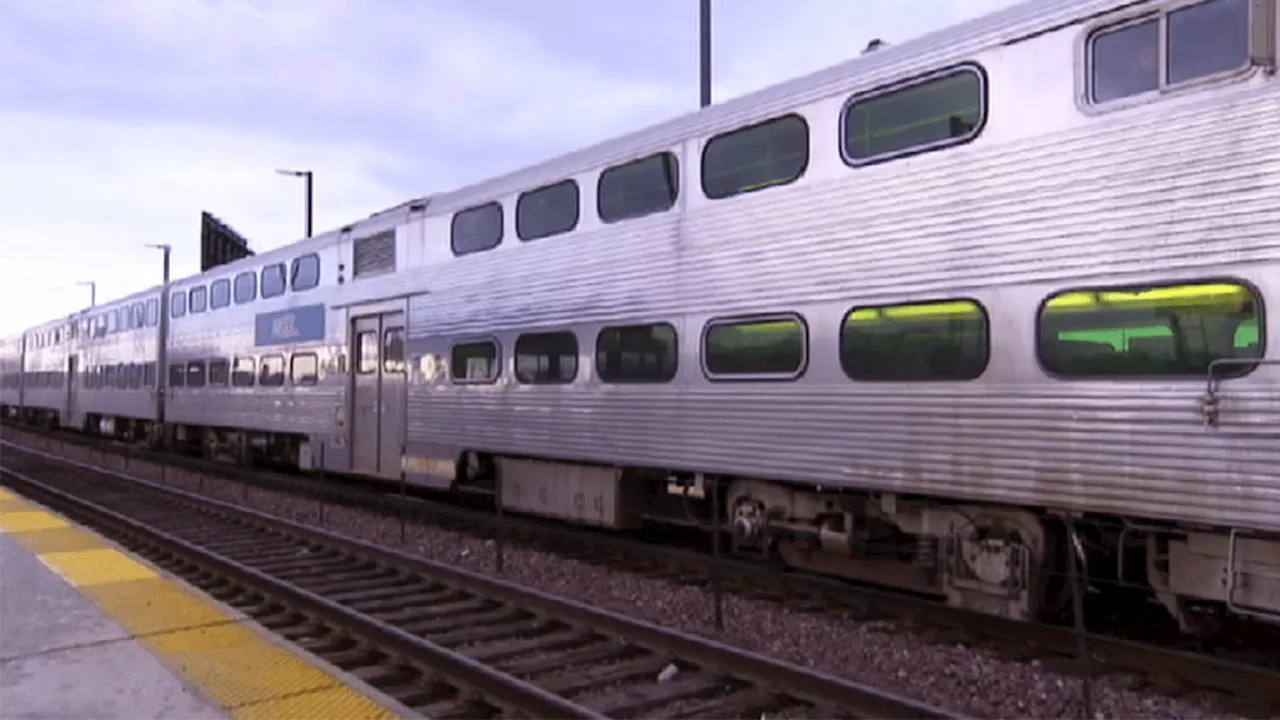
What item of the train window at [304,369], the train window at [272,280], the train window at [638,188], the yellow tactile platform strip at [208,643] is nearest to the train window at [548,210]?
the train window at [638,188]

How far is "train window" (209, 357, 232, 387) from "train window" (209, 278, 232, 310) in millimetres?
1008

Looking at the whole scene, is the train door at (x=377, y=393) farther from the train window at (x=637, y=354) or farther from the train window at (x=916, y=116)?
the train window at (x=916, y=116)

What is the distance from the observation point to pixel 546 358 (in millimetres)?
10094

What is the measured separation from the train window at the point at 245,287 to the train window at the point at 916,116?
41.8 ft

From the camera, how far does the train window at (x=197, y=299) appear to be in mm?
19359

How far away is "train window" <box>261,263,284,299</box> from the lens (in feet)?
52.7

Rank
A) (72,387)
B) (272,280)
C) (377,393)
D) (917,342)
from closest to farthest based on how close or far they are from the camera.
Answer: (917,342), (377,393), (272,280), (72,387)

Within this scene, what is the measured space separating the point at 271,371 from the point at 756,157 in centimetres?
1065

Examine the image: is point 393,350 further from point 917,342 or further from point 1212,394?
point 1212,394

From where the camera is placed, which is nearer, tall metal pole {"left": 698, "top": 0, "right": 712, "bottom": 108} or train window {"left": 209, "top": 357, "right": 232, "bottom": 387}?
tall metal pole {"left": 698, "top": 0, "right": 712, "bottom": 108}

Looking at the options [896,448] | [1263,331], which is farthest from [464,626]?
[1263,331]

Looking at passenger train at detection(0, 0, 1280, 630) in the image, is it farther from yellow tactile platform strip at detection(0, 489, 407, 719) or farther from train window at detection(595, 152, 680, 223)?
yellow tactile platform strip at detection(0, 489, 407, 719)

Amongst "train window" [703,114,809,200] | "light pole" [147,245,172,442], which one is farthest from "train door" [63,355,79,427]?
"train window" [703,114,809,200]

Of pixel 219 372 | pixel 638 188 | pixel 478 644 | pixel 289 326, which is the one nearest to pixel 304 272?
pixel 289 326
